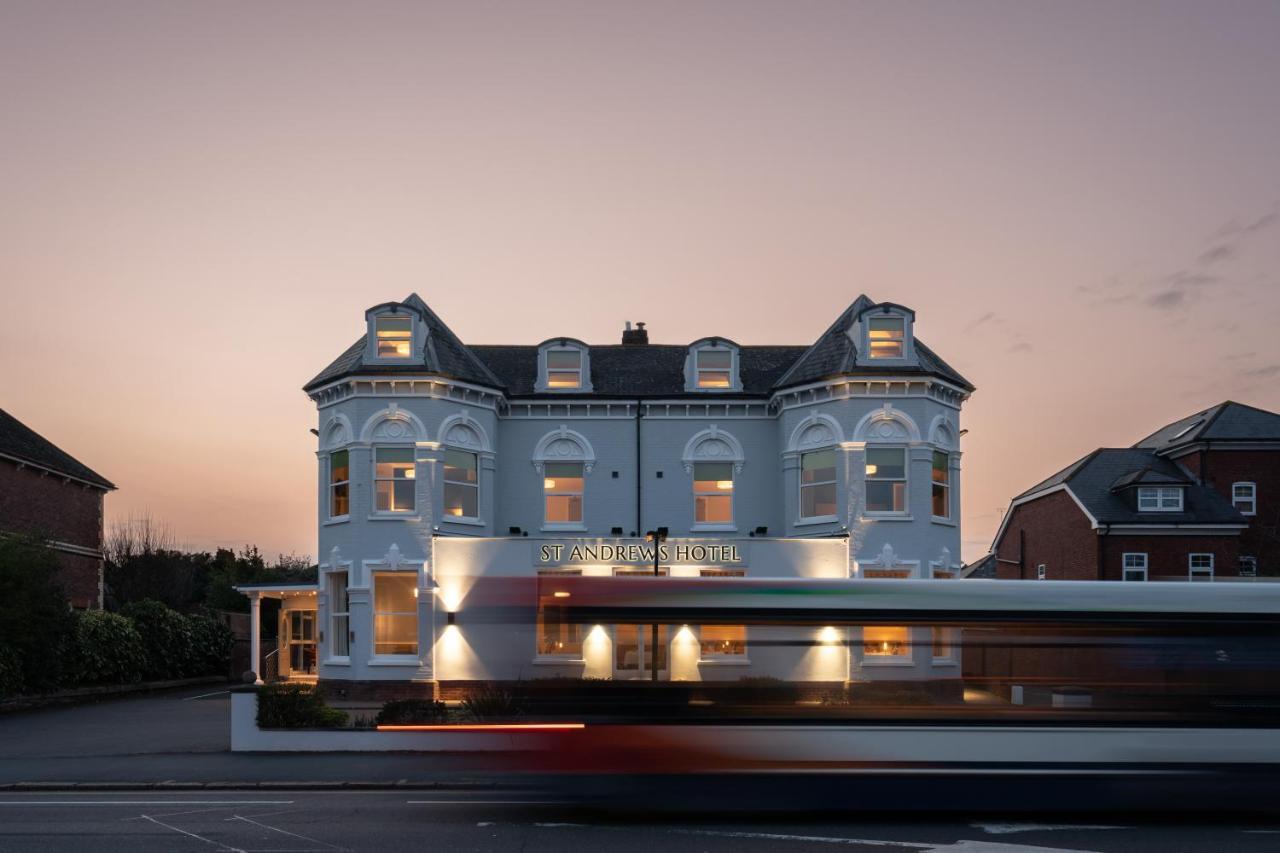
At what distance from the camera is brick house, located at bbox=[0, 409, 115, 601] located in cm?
3866

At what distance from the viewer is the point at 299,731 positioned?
20.2 meters

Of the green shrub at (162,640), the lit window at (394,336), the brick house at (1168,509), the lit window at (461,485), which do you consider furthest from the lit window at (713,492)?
the green shrub at (162,640)

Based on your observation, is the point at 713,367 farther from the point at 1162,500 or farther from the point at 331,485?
the point at 1162,500

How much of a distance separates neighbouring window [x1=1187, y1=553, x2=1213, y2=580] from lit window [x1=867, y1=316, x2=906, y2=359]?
21.7 meters

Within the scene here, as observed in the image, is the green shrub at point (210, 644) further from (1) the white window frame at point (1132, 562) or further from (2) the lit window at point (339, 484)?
(1) the white window frame at point (1132, 562)

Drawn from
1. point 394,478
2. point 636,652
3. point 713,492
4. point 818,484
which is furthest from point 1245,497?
point 636,652

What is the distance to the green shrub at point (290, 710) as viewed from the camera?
20.4 m

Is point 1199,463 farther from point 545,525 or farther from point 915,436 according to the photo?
point 545,525

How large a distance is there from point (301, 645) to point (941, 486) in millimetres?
21063

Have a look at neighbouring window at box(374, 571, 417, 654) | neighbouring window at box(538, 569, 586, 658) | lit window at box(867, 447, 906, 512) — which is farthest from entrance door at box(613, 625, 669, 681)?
lit window at box(867, 447, 906, 512)

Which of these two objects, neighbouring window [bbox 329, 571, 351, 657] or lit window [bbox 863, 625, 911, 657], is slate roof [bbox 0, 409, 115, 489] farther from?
lit window [bbox 863, 625, 911, 657]

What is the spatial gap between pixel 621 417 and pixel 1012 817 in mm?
21216

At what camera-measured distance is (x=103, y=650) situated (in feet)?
120

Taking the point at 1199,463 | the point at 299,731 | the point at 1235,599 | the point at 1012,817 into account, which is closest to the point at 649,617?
the point at 1012,817
